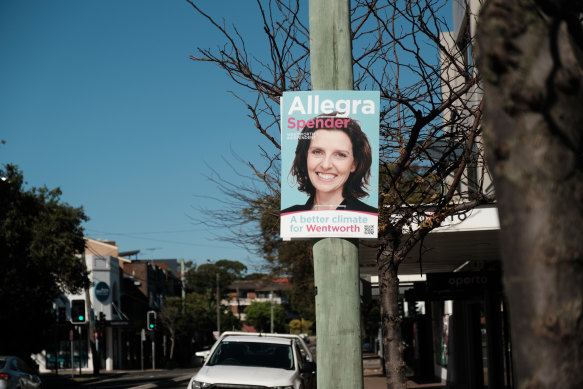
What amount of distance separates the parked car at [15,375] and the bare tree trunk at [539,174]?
62.0 feet

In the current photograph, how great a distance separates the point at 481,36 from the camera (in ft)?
8.21

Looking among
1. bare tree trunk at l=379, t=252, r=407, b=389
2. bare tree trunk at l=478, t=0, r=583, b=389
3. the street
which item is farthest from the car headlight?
the street

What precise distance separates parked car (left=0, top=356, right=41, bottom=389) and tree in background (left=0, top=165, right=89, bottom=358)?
32.6ft

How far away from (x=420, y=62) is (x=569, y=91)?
599 centimetres

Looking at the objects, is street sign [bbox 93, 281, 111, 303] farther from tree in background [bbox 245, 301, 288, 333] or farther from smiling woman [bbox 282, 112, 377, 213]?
tree in background [bbox 245, 301, 288, 333]

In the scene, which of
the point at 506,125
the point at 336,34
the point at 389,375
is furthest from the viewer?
the point at 389,375

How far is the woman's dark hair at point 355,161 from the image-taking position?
16.7 ft

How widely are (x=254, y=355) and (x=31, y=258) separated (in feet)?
72.1

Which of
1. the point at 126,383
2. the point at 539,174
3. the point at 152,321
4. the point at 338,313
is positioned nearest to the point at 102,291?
the point at 126,383

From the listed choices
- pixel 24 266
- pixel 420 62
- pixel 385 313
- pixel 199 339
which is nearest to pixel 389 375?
pixel 385 313

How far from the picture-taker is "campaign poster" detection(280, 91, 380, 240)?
5.07 metres

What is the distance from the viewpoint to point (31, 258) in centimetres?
3253

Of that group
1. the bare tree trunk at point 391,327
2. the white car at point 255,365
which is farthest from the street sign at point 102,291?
the bare tree trunk at point 391,327

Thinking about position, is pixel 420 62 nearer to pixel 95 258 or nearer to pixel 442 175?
pixel 442 175
